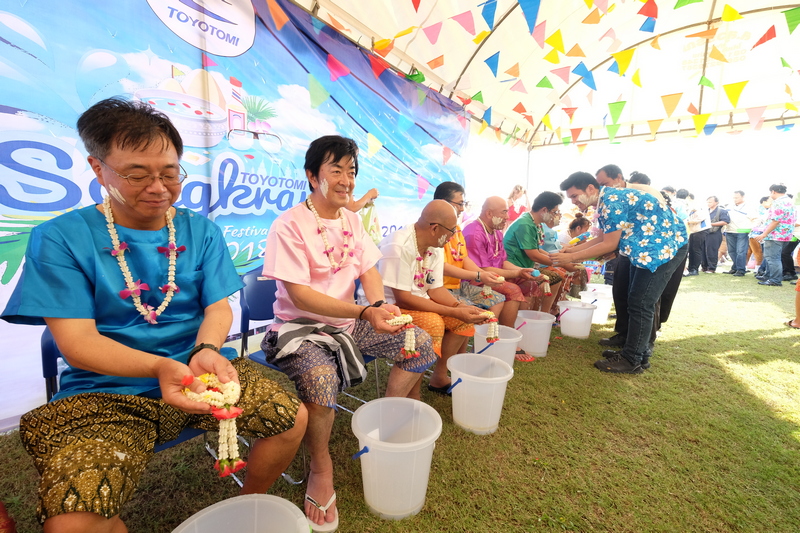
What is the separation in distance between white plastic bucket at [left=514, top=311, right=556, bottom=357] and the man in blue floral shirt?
461 millimetres

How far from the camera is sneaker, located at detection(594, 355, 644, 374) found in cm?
291

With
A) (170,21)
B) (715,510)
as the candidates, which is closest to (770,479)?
(715,510)

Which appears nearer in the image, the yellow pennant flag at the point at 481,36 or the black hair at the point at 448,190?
the black hair at the point at 448,190

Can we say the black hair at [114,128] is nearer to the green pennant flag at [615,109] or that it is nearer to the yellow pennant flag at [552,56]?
the yellow pennant flag at [552,56]

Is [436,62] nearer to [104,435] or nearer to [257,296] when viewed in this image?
[257,296]

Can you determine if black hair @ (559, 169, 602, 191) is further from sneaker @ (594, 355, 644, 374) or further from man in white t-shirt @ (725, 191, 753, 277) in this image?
man in white t-shirt @ (725, 191, 753, 277)

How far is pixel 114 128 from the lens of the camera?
1.02 meters

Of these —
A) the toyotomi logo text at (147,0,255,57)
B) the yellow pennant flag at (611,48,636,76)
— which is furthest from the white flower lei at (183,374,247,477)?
the yellow pennant flag at (611,48,636,76)

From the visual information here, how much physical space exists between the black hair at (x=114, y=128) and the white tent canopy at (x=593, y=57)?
280 cm

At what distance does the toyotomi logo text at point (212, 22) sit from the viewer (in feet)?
7.40

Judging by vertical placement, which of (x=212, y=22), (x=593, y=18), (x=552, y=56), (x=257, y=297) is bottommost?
(x=257, y=297)

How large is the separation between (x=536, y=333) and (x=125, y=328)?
3017 millimetres

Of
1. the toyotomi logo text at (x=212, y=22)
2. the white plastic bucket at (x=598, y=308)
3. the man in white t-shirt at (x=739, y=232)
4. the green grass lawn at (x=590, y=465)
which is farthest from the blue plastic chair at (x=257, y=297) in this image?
the man in white t-shirt at (x=739, y=232)

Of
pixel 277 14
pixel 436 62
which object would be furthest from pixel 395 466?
pixel 436 62
